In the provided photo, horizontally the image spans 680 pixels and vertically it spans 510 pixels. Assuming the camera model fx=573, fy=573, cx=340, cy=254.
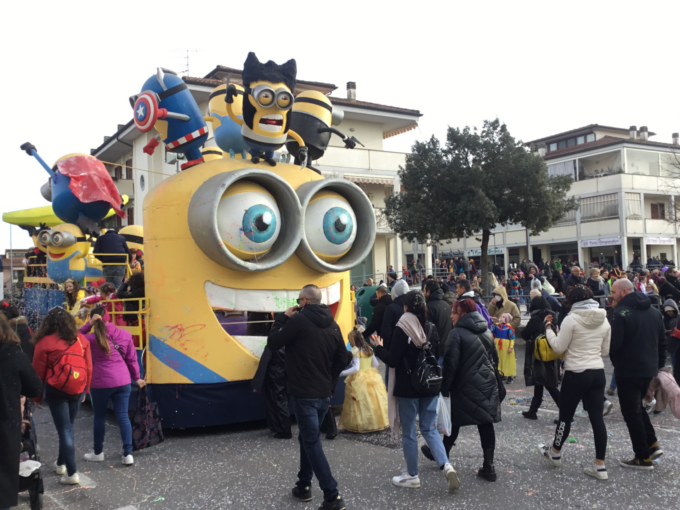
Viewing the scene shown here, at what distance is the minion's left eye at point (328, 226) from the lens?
21.2ft

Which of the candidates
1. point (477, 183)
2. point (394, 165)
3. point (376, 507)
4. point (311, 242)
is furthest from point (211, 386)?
point (394, 165)

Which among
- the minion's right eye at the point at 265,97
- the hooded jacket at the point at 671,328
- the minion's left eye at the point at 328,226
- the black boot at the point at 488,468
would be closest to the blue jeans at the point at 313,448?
the black boot at the point at 488,468

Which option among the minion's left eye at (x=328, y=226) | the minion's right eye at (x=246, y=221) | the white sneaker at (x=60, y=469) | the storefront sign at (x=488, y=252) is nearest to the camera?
the white sneaker at (x=60, y=469)

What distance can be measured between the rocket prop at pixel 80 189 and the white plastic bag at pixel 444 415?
24.1 feet

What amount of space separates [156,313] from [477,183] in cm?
1505

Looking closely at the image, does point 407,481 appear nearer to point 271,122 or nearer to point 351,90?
point 271,122

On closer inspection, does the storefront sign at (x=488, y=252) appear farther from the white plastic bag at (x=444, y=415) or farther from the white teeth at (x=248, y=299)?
the white plastic bag at (x=444, y=415)

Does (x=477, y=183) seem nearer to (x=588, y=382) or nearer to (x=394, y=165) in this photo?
(x=394, y=165)

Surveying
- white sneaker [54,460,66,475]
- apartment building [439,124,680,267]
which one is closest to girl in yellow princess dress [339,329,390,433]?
white sneaker [54,460,66,475]

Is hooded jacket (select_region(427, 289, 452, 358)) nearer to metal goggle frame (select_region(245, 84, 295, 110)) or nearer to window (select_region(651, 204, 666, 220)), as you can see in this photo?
metal goggle frame (select_region(245, 84, 295, 110))

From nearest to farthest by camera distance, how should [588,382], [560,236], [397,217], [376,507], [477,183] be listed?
[376,507] < [588,382] < [477,183] < [397,217] < [560,236]

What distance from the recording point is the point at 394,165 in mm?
26406

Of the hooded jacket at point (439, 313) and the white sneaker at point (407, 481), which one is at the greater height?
the hooded jacket at point (439, 313)

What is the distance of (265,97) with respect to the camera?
20.2 feet
